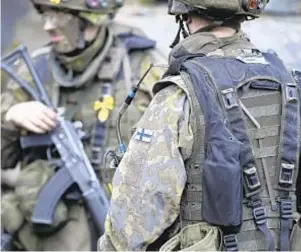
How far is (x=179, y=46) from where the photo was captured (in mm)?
2980

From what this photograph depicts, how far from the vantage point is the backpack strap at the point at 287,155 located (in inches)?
113

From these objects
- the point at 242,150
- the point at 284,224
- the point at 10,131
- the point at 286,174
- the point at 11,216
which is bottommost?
the point at 11,216

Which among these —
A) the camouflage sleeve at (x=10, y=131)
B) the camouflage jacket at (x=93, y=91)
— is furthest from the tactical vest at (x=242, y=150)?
the camouflage sleeve at (x=10, y=131)

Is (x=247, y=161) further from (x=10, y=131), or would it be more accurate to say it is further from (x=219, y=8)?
(x=10, y=131)

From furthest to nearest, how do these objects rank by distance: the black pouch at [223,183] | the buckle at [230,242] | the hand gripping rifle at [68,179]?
the hand gripping rifle at [68,179] < the buckle at [230,242] < the black pouch at [223,183]

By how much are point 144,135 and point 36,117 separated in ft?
6.49

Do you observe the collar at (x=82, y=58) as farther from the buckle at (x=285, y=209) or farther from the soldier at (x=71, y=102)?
the buckle at (x=285, y=209)

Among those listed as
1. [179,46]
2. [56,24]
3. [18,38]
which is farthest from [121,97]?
[18,38]

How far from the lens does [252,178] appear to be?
9.18ft

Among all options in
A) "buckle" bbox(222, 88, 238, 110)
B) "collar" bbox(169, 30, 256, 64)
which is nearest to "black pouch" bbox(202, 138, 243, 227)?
"buckle" bbox(222, 88, 238, 110)

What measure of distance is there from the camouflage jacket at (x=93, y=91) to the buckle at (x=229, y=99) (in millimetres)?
1968

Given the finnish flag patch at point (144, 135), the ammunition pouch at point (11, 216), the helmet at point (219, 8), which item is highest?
the helmet at point (219, 8)

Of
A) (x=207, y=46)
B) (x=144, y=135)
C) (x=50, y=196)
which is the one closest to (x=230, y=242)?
(x=144, y=135)

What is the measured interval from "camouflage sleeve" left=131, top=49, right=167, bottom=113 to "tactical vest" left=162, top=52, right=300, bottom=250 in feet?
6.16
